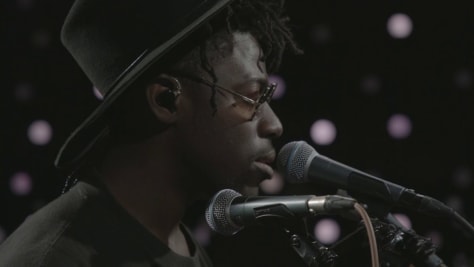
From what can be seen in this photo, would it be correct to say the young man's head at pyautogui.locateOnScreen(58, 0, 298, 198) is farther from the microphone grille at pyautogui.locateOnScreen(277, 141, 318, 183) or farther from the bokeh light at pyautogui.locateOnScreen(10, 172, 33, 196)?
the bokeh light at pyautogui.locateOnScreen(10, 172, 33, 196)

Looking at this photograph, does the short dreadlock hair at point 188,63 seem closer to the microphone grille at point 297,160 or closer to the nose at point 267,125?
the nose at point 267,125

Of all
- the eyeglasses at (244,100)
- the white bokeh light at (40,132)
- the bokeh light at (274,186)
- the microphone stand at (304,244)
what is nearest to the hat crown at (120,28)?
the eyeglasses at (244,100)

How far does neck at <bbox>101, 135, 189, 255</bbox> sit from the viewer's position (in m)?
1.83

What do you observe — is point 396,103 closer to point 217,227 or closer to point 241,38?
point 241,38

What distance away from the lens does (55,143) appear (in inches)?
114

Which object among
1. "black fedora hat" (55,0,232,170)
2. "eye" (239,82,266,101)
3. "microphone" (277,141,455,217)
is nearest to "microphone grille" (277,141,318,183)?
"microphone" (277,141,455,217)

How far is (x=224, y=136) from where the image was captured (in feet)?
6.03

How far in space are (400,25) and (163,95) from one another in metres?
1.39

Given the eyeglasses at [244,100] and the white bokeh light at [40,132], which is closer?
the eyeglasses at [244,100]

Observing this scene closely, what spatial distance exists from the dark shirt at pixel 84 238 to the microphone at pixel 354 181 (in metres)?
0.37

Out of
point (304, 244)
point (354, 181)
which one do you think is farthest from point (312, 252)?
point (354, 181)

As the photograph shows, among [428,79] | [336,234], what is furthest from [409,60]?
[336,234]

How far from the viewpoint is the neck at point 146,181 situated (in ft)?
6.00

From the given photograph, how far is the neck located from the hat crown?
160 mm
